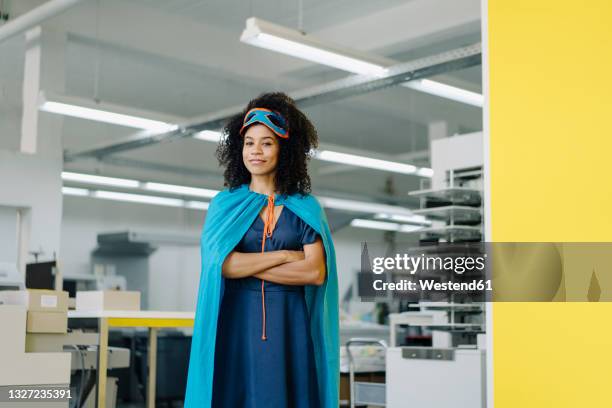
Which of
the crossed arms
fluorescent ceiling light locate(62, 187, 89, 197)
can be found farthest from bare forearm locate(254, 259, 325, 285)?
fluorescent ceiling light locate(62, 187, 89, 197)

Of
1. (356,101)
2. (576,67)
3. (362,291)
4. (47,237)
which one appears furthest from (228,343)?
(356,101)

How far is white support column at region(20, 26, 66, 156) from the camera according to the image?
8.17 metres

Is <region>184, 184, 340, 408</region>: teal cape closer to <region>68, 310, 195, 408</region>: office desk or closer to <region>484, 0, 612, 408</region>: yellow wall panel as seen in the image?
<region>484, 0, 612, 408</region>: yellow wall panel

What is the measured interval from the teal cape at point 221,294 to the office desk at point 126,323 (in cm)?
316

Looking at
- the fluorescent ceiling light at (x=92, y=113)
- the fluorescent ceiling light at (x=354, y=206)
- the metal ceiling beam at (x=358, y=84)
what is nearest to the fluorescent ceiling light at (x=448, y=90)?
the metal ceiling beam at (x=358, y=84)

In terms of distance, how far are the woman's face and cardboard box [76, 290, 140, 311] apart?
3.56 meters

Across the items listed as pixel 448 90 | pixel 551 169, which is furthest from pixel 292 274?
pixel 448 90

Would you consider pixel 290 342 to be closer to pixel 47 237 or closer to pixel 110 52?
pixel 47 237

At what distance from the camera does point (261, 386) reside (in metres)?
2.09

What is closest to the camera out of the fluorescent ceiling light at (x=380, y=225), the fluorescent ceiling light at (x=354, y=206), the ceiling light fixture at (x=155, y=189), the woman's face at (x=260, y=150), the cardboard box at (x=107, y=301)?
the woman's face at (x=260, y=150)

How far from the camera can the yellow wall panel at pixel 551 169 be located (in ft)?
9.66

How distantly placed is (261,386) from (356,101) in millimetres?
9458

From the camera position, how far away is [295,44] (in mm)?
5766

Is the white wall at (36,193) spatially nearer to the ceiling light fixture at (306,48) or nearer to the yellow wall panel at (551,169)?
the ceiling light fixture at (306,48)
